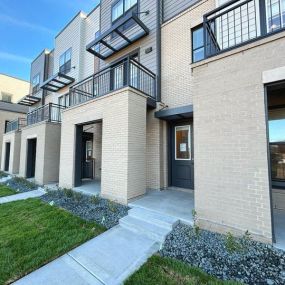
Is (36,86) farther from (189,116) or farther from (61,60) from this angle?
(189,116)

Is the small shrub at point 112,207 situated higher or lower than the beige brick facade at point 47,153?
lower

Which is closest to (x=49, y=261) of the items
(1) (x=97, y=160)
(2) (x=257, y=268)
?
(2) (x=257, y=268)

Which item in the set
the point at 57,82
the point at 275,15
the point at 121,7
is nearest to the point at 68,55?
the point at 57,82

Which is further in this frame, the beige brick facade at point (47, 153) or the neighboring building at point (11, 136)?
the neighboring building at point (11, 136)

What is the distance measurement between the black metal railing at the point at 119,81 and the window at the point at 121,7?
2958 millimetres

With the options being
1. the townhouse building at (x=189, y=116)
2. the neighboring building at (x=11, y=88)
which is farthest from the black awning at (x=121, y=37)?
the neighboring building at (x=11, y=88)

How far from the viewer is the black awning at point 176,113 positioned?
6.35 meters

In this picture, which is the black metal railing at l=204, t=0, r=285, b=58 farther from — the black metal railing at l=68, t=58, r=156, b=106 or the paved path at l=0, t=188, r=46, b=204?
the paved path at l=0, t=188, r=46, b=204

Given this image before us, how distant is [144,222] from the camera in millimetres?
4418

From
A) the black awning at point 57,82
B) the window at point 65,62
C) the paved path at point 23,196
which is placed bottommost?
the paved path at point 23,196

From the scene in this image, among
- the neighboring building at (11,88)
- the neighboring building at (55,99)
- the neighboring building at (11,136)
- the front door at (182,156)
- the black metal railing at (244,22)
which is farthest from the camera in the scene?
the neighboring building at (11,88)

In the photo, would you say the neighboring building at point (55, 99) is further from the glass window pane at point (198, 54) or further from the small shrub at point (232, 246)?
the small shrub at point (232, 246)

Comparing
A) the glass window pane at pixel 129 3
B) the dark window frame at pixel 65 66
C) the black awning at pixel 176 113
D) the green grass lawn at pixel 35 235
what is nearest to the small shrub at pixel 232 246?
the green grass lawn at pixel 35 235

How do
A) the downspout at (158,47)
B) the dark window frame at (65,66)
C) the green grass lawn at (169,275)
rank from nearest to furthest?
1. the green grass lawn at (169,275)
2. the downspout at (158,47)
3. the dark window frame at (65,66)
